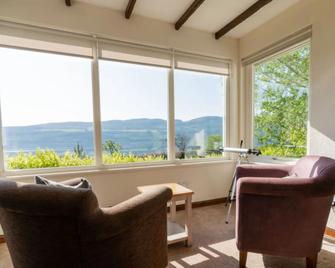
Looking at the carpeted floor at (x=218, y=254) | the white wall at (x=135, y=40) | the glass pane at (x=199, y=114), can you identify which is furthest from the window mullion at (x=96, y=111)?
the carpeted floor at (x=218, y=254)

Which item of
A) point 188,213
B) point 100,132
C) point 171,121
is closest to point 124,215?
point 188,213

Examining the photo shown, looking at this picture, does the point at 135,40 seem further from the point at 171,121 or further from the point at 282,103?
the point at 282,103

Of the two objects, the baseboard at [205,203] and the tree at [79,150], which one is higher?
the tree at [79,150]

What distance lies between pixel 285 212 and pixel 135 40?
2.50 m

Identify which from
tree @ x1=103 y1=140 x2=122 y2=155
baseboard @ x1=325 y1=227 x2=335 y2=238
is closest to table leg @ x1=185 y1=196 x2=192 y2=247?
tree @ x1=103 y1=140 x2=122 y2=155

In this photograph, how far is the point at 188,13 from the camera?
8.63 ft

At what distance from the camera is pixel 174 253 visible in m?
1.97

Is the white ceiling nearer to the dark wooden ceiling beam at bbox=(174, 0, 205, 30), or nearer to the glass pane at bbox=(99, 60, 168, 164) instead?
the dark wooden ceiling beam at bbox=(174, 0, 205, 30)

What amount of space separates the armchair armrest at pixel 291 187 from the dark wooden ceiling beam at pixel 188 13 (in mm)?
2093

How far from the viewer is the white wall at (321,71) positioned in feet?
7.17

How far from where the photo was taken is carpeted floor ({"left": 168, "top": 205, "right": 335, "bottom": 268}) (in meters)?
1.77

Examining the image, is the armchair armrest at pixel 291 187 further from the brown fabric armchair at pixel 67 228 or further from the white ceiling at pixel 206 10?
the white ceiling at pixel 206 10

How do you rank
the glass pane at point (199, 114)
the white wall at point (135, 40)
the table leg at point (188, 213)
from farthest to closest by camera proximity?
the glass pane at point (199, 114) < the white wall at point (135, 40) < the table leg at point (188, 213)

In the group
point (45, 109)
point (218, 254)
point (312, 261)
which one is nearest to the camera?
point (312, 261)
